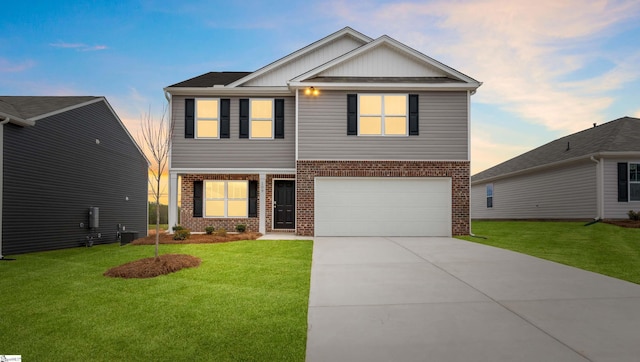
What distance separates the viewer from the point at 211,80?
16172 millimetres

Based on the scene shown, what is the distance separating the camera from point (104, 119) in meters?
15.4

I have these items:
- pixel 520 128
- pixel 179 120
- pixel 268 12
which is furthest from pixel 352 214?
pixel 520 128

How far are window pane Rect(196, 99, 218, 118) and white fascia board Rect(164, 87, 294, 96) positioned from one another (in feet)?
1.06

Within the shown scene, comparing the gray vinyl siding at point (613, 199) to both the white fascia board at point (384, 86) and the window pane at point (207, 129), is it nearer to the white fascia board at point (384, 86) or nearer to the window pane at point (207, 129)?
the white fascia board at point (384, 86)

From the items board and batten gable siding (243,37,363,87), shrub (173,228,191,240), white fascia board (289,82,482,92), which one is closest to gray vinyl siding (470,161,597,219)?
white fascia board (289,82,482,92)

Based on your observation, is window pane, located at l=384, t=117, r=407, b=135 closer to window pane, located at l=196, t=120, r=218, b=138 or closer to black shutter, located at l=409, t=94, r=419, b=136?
black shutter, located at l=409, t=94, r=419, b=136

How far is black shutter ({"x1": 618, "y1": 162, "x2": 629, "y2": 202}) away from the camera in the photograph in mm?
16219

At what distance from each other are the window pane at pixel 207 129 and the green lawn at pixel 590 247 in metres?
10.8

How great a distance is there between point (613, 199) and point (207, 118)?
18959mm

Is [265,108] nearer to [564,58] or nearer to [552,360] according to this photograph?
[552,360]

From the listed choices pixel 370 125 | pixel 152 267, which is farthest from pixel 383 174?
pixel 152 267

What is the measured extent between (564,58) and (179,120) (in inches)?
Answer: 693

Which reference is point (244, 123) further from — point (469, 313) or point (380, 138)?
point (469, 313)

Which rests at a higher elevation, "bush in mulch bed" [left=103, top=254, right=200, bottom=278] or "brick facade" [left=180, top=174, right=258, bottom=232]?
"brick facade" [left=180, top=174, right=258, bottom=232]
